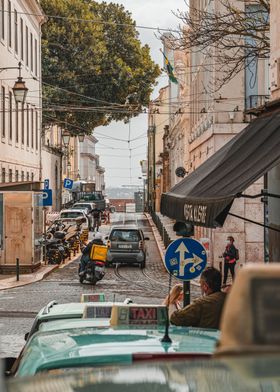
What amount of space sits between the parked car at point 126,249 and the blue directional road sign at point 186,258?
20357 mm

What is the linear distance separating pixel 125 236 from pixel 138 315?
2984 centimetres

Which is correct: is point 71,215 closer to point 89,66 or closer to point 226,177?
point 89,66

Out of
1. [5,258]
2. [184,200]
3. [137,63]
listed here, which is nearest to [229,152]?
[184,200]

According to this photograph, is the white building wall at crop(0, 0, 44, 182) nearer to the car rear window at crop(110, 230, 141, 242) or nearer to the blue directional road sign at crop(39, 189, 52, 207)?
the blue directional road sign at crop(39, 189, 52, 207)

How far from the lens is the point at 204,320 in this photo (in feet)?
25.9

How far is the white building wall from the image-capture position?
43000 mm

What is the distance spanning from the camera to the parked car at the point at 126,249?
35.2 m

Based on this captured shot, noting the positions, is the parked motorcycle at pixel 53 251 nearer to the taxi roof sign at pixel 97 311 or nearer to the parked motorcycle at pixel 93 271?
the parked motorcycle at pixel 93 271

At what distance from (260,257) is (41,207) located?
761 centimetres

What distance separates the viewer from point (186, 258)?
14727mm

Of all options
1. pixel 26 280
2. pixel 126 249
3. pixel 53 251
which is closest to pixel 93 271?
pixel 26 280

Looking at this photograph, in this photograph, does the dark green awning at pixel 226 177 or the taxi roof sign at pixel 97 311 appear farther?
the dark green awning at pixel 226 177

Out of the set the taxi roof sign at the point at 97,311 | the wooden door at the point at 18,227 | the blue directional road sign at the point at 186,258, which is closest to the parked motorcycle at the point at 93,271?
the wooden door at the point at 18,227

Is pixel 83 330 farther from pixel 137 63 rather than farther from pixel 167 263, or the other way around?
pixel 137 63
